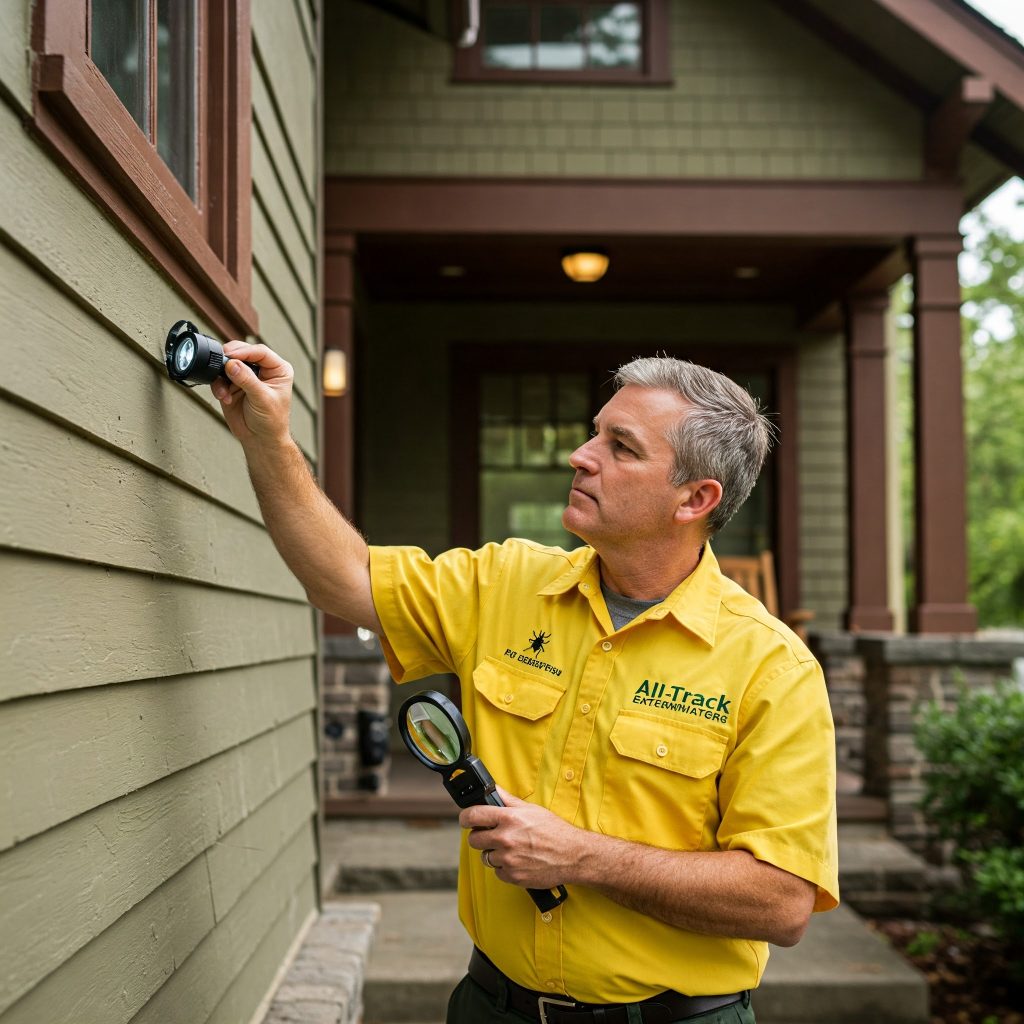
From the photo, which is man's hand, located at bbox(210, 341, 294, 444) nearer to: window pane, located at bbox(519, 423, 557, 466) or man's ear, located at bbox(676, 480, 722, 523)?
man's ear, located at bbox(676, 480, 722, 523)

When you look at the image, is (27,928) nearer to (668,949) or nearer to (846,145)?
(668,949)

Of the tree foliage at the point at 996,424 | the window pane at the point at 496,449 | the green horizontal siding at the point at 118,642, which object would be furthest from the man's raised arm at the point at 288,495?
the tree foliage at the point at 996,424

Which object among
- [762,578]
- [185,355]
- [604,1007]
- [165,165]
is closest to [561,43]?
[762,578]

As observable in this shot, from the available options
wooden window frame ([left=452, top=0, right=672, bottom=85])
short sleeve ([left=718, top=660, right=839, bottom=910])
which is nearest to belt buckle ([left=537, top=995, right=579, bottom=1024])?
short sleeve ([left=718, top=660, right=839, bottom=910])

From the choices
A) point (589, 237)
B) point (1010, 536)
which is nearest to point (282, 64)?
point (589, 237)

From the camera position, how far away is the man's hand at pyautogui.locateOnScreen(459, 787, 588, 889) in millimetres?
1861

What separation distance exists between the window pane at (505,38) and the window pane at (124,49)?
17.6ft

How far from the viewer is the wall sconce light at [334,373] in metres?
6.61

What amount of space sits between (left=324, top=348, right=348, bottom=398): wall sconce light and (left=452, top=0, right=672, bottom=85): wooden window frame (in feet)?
5.84

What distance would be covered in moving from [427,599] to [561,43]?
5712 mm

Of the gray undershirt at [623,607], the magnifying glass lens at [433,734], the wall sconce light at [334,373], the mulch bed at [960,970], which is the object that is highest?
the wall sconce light at [334,373]

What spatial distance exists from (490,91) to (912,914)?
16.5 ft

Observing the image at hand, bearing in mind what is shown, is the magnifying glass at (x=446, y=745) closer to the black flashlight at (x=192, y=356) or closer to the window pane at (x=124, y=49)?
the black flashlight at (x=192, y=356)

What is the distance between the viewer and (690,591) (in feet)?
7.09
